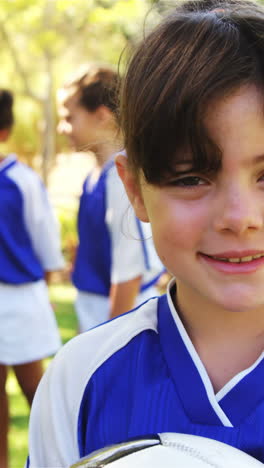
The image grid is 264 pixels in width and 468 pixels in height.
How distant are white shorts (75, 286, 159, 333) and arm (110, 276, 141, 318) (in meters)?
0.21

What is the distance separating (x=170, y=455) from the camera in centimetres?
132

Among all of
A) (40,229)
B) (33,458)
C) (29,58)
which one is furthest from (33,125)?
(33,458)

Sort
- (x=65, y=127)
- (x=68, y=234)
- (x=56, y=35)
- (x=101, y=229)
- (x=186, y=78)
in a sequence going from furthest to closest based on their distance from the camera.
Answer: (x=68, y=234) → (x=56, y=35) → (x=65, y=127) → (x=101, y=229) → (x=186, y=78)

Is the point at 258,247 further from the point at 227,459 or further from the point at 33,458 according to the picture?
the point at 33,458

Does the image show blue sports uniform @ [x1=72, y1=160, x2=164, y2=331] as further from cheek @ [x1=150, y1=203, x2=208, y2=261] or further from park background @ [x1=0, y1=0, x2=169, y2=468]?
cheek @ [x1=150, y1=203, x2=208, y2=261]

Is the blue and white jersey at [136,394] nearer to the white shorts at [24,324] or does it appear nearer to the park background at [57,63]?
the park background at [57,63]

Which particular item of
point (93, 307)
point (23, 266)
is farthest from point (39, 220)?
point (93, 307)

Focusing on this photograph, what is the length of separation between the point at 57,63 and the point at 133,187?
12.0 m

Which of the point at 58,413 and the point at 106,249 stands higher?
the point at 58,413

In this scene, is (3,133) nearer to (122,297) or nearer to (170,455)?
(122,297)

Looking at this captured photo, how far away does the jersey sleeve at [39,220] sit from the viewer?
3850mm

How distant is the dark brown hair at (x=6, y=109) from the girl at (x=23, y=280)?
0.40 m

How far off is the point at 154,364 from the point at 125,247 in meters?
1.70

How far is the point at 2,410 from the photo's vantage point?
392 centimetres
